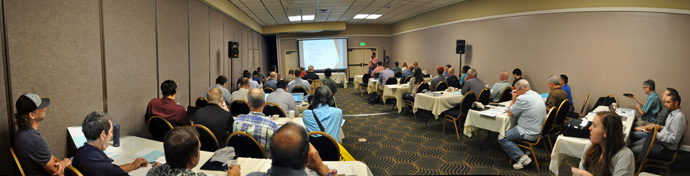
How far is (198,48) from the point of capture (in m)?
6.52

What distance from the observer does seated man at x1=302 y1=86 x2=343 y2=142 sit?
137 inches

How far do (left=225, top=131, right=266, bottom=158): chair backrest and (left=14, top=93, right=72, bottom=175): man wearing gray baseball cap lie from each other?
1.19 meters

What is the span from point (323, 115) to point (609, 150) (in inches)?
92.5

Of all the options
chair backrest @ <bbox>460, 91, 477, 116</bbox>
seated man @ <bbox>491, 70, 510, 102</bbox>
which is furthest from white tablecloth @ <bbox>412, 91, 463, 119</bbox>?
seated man @ <bbox>491, 70, 510, 102</bbox>

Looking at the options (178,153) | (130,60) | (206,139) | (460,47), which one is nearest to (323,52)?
(460,47)

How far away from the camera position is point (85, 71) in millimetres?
3158

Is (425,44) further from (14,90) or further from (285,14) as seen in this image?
(14,90)

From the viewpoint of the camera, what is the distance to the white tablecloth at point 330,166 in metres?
2.30

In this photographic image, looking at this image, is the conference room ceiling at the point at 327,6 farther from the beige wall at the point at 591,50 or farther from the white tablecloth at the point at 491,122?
the white tablecloth at the point at 491,122

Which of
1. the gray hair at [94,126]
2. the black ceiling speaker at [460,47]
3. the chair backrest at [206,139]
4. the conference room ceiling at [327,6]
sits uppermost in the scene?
the conference room ceiling at [327,6]

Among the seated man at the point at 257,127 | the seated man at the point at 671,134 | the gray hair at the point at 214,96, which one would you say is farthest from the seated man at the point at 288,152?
the seated man at the point at 671,134

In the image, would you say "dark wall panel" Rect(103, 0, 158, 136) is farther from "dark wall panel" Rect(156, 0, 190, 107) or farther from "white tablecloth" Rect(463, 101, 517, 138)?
"white tablecloth" Rect(463, 101, 517, 138)

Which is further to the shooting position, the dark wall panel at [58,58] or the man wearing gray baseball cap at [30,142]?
the dark wall panel at [58,58]

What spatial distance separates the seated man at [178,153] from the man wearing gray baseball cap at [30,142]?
47.8 inches
